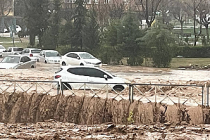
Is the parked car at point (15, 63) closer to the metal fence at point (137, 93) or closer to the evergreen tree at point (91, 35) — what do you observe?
the metal fence at point (137, 93)

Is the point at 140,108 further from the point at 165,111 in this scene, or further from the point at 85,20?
the point at 85,20

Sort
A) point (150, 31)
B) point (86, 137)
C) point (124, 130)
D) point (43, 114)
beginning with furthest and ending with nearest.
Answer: point (150, 31), point (43, 114), point (124, 130), point (86, 137)

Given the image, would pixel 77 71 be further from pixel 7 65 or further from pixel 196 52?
pixel 196 52

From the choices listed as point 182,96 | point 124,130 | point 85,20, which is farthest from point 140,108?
point 85,20

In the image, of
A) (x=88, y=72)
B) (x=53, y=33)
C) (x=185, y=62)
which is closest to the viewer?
(x=88, y=72)

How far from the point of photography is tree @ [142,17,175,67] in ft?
117

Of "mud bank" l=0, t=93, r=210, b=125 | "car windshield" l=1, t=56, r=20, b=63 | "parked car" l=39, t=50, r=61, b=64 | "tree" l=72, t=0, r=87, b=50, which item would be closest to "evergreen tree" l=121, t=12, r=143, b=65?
"parked car" l=39, t=50, r=61, b=64

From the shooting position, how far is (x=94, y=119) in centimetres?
1542

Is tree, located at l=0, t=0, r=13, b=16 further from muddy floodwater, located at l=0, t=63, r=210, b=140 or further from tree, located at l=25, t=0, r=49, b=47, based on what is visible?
A: muddy floodwater, located at l=0, t=63, r=210, b=140

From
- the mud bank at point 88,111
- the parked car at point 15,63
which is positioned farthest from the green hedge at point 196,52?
the mud bank at point 88,111

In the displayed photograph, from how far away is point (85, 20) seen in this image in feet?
155

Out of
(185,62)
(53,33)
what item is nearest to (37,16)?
→ (53,33)

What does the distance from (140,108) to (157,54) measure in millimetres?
22148

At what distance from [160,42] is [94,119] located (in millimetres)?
21540
